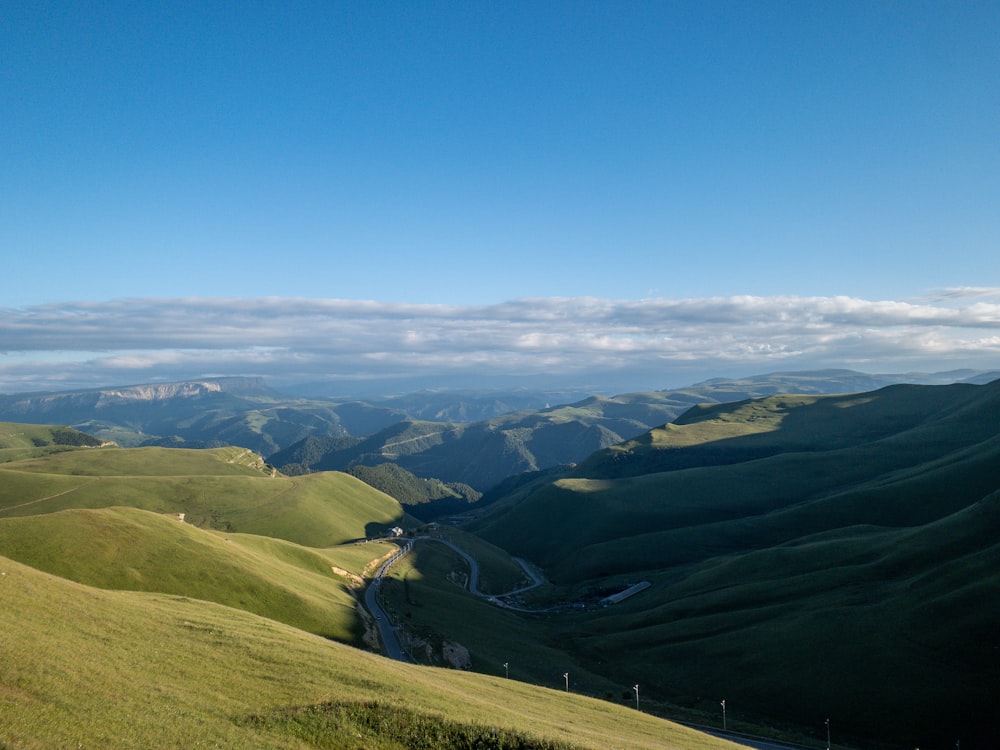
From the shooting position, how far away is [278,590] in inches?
3199

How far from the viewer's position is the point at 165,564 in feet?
261

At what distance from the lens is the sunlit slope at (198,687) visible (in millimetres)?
25422

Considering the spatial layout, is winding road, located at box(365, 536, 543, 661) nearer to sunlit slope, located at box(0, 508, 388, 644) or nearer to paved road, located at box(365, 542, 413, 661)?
paved road, located at box(365, 542, 413, 661)

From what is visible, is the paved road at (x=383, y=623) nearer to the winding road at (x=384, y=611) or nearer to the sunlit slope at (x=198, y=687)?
the winding road at (x=384, y=611)

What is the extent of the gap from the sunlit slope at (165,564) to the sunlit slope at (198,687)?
20700 millimetres

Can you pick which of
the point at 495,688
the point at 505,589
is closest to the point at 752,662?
the point at 495,688

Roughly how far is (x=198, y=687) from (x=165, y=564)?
182ft

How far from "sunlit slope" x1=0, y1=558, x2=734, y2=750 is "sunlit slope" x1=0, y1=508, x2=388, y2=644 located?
2070cm

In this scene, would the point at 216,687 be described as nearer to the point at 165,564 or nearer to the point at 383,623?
the point at 165,564

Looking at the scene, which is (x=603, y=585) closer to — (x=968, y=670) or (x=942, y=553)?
(x=942, y=553)

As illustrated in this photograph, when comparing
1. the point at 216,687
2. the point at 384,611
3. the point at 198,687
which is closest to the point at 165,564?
the point at 384,611

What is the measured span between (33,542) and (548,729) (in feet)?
249

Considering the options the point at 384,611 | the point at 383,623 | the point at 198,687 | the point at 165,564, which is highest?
the point at 198,687

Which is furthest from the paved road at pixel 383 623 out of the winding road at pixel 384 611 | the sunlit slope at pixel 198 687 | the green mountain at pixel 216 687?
the sunlit slope at pixel 198 687
